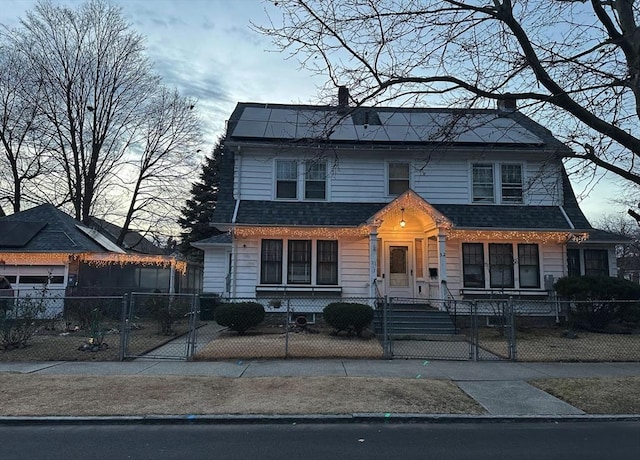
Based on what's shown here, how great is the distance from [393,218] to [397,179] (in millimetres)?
1562

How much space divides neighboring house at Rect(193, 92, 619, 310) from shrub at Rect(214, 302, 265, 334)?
80.9 inches

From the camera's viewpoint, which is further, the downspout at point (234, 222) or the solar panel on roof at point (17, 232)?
the solar panel on roof at point (17, 232)

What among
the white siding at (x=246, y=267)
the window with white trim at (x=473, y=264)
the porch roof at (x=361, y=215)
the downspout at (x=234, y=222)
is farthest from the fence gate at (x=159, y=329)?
the window with white trim at (x=473, y=264)

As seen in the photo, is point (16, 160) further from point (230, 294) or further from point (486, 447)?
point (486, 447)

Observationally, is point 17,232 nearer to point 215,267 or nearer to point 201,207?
point 215,267

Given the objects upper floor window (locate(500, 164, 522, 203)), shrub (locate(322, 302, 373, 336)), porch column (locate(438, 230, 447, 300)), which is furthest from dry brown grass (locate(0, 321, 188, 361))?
upper floor window (locate(500, 164, 522, 203))

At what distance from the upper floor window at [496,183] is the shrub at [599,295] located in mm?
3457

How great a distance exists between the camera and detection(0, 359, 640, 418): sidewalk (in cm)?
775

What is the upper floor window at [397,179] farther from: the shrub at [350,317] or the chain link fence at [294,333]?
the shrub at [350,317]

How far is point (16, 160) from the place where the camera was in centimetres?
2612

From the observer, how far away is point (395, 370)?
8.80m

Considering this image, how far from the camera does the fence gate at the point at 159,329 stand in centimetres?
995

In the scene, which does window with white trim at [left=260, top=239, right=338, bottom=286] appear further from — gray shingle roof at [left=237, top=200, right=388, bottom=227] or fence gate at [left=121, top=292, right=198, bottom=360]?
fence gate at [left=121, top=292, right=198, bottom=360]

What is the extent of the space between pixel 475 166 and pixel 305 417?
12.8 meters
